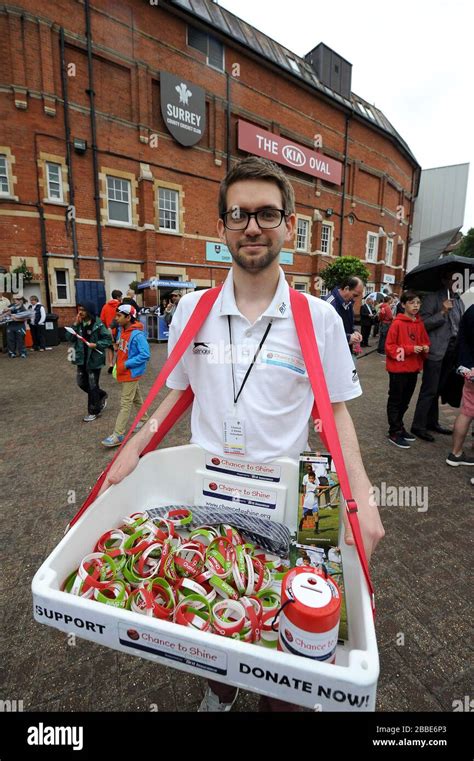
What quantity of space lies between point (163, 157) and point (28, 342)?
1047cm

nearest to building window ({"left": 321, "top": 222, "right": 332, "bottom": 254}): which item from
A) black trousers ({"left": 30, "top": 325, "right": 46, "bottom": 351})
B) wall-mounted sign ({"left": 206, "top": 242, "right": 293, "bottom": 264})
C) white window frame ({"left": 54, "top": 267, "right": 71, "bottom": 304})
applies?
wall-mounted sign ({"left": 206, "top": 242, "right": 293, "bottom": 264})

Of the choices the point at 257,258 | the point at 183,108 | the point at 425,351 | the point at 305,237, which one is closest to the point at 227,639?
the point at 257,258

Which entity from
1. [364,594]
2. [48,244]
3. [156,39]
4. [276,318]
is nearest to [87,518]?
[364,594]

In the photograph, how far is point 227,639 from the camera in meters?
0.91

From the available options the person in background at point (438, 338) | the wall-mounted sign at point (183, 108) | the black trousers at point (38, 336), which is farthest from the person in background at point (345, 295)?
the wall-mounted sign at point (183, 108)

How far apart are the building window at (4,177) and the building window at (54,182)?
4.44ft

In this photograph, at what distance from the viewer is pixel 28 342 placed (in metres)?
13.1

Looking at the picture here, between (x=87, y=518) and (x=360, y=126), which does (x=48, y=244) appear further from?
(x=360, y=126)

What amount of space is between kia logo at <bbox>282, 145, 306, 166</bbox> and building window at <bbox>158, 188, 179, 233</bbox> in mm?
8220

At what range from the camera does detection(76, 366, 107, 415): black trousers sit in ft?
19.9

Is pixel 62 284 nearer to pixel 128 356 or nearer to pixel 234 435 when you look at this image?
pixel 128 356

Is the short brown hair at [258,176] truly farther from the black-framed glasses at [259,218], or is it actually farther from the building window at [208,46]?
the building window at [208,46]

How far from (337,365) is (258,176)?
0.86m

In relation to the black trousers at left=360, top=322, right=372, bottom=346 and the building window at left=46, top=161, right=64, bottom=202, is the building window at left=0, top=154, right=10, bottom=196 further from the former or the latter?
the black trousers at left=360, top=322, right=372, bottom=346
